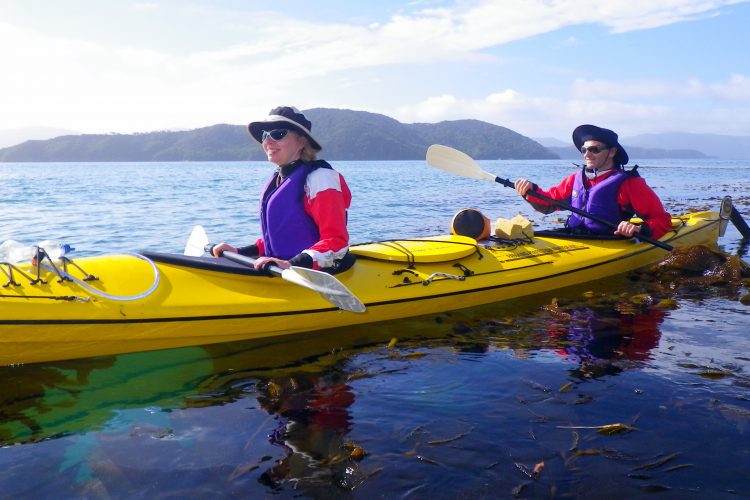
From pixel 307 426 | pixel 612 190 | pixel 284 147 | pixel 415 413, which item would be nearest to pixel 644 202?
pixel 612 190

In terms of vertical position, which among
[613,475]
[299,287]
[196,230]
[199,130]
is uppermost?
[199,130]

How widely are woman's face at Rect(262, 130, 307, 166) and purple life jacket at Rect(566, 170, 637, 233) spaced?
429cm

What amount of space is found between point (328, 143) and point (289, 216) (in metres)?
142

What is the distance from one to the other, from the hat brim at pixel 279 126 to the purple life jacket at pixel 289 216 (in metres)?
0.21

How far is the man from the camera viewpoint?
739 cm

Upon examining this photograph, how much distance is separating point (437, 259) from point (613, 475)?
3.24 meters

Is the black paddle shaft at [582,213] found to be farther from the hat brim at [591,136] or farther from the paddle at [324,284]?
the paddle at [324,284]

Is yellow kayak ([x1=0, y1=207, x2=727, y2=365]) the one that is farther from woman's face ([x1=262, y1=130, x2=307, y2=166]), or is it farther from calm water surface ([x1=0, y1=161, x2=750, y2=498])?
woman's face ([x1=262, y1=130, x2=307, y2=166])

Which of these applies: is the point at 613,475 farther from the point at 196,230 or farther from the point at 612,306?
the point at 196,230

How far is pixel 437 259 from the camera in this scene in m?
6.14

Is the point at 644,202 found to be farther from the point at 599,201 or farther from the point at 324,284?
the point at 324,284

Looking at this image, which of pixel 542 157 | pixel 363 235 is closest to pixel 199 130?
pixel 542 157

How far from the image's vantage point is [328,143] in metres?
145

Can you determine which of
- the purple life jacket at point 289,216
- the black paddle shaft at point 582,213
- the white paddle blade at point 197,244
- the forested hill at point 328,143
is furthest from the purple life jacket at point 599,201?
the forested hill at point 328,143
